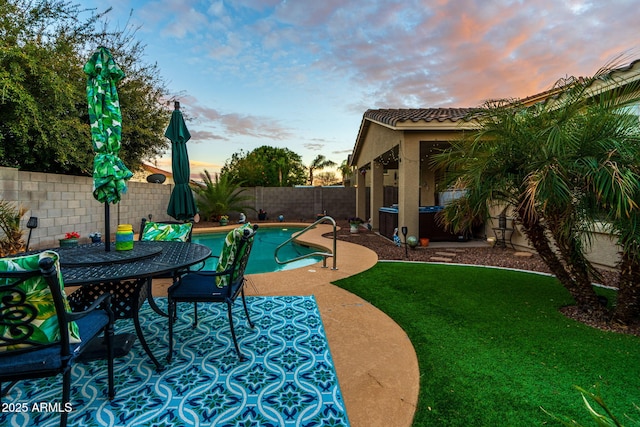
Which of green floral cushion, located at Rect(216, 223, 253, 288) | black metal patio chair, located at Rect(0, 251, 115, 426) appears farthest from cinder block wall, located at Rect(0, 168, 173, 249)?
black metal patio chair, located at Rect(0, 251, 115, 426)

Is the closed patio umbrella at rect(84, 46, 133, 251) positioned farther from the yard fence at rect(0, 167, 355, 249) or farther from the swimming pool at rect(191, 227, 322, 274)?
the yard fence at rect(0, 167, 355, 249)

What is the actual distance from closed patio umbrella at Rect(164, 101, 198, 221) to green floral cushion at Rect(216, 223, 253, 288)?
3.37 m

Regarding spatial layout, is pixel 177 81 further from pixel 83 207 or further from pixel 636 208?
pixel 636 208

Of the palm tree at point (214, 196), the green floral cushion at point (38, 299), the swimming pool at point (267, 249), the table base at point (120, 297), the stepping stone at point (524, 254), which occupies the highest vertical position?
the palm tree at point (214, 196)

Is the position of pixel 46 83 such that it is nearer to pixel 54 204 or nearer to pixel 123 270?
pixel 54 204

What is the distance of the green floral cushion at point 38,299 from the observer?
5.25 ft

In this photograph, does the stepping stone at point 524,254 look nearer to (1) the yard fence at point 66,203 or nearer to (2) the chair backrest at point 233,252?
(2) the chair backrest at point 233,252

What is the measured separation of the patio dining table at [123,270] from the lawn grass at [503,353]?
240 cm

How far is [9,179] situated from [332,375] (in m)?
8.47

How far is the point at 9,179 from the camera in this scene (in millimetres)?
6688

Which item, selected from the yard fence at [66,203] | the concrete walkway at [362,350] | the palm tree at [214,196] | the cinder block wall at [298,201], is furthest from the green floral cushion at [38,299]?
the cinder block wall at [298,201]

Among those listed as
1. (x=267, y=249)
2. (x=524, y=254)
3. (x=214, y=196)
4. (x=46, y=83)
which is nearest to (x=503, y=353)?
(x=524, y=254)

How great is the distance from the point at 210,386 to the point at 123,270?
1230mm

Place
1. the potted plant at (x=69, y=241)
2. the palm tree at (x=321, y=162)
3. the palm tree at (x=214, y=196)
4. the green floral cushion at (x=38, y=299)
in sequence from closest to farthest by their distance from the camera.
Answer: the green floral cushion at (x=38, y=299)
the potted plant at (x=69, y=241)
the palm tree at (x=214, y=196)
the palm tree at (x=321, y=162)
